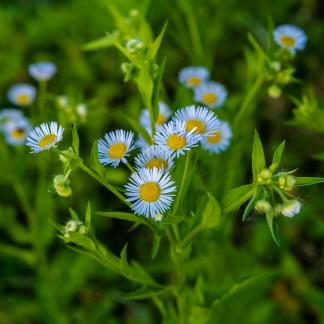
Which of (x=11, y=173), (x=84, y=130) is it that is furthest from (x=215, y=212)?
(x=84, y=130)

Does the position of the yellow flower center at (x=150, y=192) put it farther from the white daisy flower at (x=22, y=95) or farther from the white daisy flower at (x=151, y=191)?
the white daisy flower at (x=22, y=95)

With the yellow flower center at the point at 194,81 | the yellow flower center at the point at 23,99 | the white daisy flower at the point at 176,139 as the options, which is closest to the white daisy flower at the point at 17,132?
the yellow flower center at the point at 23,99

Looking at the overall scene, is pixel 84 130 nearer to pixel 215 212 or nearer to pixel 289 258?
pixel 289 258

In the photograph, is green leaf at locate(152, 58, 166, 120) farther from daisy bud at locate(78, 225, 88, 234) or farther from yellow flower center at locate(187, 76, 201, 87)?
yellow flower center at locate(187, 76, 201, 87)

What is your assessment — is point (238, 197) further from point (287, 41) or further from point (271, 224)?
point (287, 41)

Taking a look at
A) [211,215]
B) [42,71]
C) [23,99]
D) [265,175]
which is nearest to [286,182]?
[265,175]

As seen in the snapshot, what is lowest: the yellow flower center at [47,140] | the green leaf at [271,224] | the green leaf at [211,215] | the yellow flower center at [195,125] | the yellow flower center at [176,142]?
the green leaf at [271,224]
